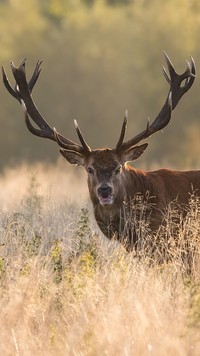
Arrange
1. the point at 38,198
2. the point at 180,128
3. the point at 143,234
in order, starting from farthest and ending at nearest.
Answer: the point at 180,128 < the point at 38,198 < the point at 143,234

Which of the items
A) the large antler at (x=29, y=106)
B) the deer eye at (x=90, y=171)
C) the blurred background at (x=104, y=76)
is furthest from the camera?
the blurred background at (x=104, y=76)

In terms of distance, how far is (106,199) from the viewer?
9.61 metres

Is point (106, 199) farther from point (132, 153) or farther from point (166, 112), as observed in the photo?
point (166, 112)

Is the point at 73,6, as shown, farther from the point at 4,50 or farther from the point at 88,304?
the point at 88,304

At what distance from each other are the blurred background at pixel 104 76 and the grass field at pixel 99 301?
64.5 feet

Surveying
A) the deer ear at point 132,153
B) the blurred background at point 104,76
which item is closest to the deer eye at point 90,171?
the deer ear at point 132,153

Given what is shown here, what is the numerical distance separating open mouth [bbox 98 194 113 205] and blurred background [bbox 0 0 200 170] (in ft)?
62.7

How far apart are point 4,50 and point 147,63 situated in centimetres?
386

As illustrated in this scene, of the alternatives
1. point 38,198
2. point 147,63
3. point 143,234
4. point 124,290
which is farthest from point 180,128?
point 124,290

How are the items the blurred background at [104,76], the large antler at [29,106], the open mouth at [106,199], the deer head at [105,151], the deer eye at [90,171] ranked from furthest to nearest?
the blurred background at [104,76] → the large antler at [29,106] → the deer eye at [90,171] → the deer head at [105,151] → the open mouth at [106,199]

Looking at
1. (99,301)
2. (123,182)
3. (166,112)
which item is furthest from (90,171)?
(99,301)

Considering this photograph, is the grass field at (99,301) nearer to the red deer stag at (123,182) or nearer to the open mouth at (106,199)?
the red deer stag at (123,182)

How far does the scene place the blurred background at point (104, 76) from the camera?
29484 mm

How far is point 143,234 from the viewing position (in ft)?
31.4
